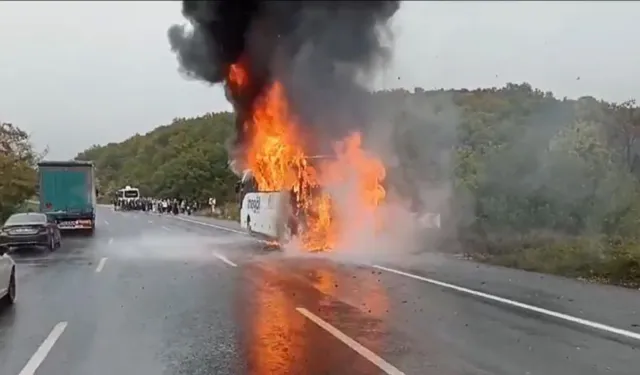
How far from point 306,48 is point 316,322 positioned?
17.6 meters

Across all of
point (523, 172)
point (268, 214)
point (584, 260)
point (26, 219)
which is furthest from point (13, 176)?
point (584, 260)

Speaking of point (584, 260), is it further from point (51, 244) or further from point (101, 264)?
point (51, 244)

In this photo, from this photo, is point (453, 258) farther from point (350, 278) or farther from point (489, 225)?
point (350, 278)

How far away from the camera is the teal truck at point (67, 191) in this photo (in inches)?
1387

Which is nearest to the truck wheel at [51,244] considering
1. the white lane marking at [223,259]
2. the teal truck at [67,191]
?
the white lane marking at [223,259]

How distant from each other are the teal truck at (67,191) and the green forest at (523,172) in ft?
24.6

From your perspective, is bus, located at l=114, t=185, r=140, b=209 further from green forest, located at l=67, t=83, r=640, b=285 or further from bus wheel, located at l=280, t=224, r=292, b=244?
bus wheel, located at l=280, t=224, r=292, b=244

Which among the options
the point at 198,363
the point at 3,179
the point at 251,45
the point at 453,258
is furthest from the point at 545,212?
the point at 3,179

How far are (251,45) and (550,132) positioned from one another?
11.5m

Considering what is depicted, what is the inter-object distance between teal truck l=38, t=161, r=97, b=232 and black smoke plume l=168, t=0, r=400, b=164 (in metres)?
10.1

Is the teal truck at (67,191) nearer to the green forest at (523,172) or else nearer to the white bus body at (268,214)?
the green forest at (523,172)

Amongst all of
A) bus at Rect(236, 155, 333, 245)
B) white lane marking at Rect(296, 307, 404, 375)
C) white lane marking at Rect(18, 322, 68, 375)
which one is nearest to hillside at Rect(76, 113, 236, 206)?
bus at Rect(236, 155, 333, 245)

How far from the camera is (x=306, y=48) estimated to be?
2664 cm

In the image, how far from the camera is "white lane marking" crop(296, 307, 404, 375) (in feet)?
24.7
